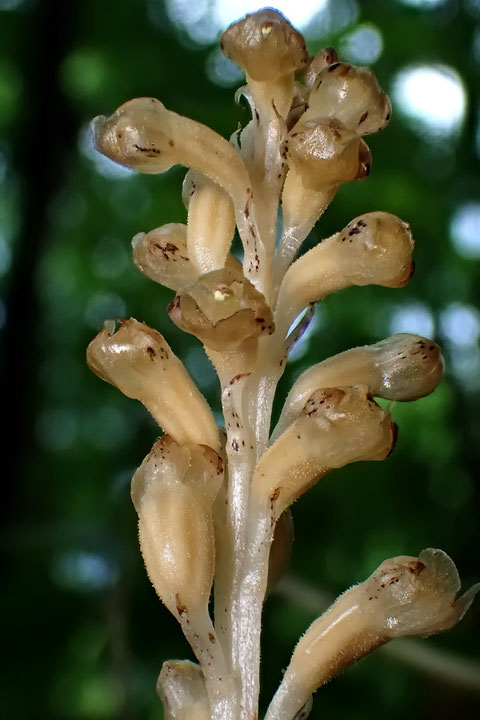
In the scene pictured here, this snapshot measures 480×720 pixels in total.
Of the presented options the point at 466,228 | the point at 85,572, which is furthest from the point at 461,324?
the point at 85,572

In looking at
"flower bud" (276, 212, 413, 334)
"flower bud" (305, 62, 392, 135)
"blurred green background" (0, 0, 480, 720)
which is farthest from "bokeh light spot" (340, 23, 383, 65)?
"flower bud" (276, 212, 413, 334)

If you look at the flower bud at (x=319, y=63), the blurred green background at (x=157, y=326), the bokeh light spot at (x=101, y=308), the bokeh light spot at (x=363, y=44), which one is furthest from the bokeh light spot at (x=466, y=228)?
the flower bud at (x=319, y=63)

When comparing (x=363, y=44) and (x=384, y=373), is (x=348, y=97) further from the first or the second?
(x=363, y=44)

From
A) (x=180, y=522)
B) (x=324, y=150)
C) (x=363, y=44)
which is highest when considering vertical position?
(x=363, y=44)

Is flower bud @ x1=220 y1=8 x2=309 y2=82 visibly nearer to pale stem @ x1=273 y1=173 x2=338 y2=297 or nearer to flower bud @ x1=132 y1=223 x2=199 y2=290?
pale stem @ x1=273 y1=173 x2=338 y2=297

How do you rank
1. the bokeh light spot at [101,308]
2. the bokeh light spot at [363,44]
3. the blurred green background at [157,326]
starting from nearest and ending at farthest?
the blurred green background at [157,326]
the bokeh light spot at [363,44]
the bokeh light spot at [101,308]

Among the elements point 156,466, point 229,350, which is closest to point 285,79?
point 229,350

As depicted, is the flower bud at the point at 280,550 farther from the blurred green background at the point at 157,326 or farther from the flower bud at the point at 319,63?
the blurred green background at the point at 157,326
